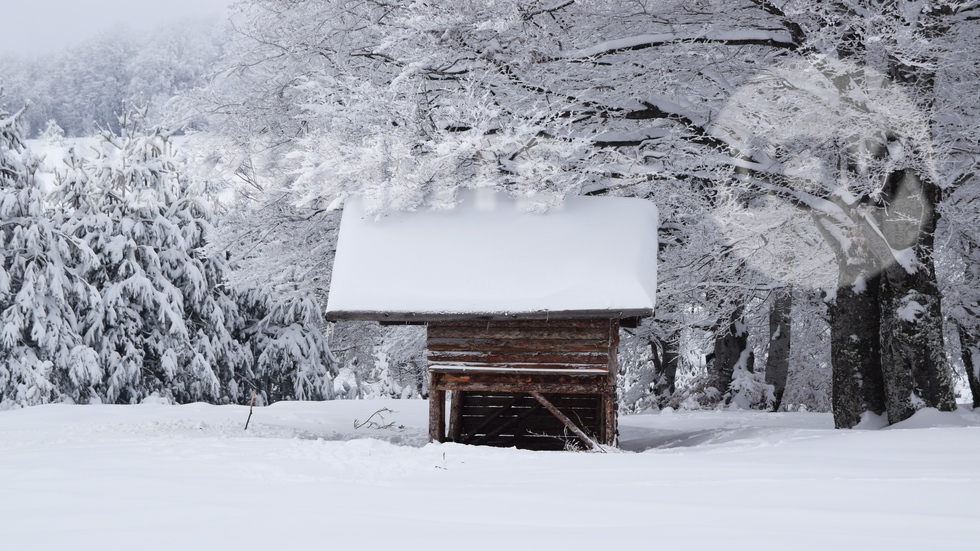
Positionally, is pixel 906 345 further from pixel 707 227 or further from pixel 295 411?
pixel 295 411

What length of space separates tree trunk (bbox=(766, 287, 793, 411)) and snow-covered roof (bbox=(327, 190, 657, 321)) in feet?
29.6

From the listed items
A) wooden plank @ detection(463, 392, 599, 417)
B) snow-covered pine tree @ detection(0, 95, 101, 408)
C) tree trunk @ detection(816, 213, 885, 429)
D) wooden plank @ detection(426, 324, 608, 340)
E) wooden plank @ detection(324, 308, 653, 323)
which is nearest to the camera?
wooden plank @ detection(324, 308, 653, 323)

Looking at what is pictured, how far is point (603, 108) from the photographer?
11562mm

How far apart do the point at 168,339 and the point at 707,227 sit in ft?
55.4

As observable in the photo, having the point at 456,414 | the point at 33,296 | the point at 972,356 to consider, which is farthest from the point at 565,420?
the point at 33,296

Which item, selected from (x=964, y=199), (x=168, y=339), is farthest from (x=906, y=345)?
(x=168, y=339)

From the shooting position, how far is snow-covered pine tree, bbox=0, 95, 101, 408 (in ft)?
68.7

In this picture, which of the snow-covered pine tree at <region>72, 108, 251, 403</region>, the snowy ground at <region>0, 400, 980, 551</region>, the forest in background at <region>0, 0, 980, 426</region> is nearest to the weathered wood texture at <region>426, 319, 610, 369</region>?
the forest in background at <region>0, 0, 980, 426</region>

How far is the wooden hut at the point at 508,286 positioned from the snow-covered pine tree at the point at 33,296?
13.9 metres

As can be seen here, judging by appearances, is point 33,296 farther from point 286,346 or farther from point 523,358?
point 523,358

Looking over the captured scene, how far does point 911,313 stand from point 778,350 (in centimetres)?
944

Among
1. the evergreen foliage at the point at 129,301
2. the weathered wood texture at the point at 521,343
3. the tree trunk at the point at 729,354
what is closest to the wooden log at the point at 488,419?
the weathered wood texture at the point at 521,343

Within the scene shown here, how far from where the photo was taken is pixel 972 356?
15.5m

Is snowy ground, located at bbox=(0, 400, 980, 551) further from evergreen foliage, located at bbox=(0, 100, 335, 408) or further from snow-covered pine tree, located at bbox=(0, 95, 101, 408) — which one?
evergreen foliage, located at bbox=(0, 100, 335, 408)
